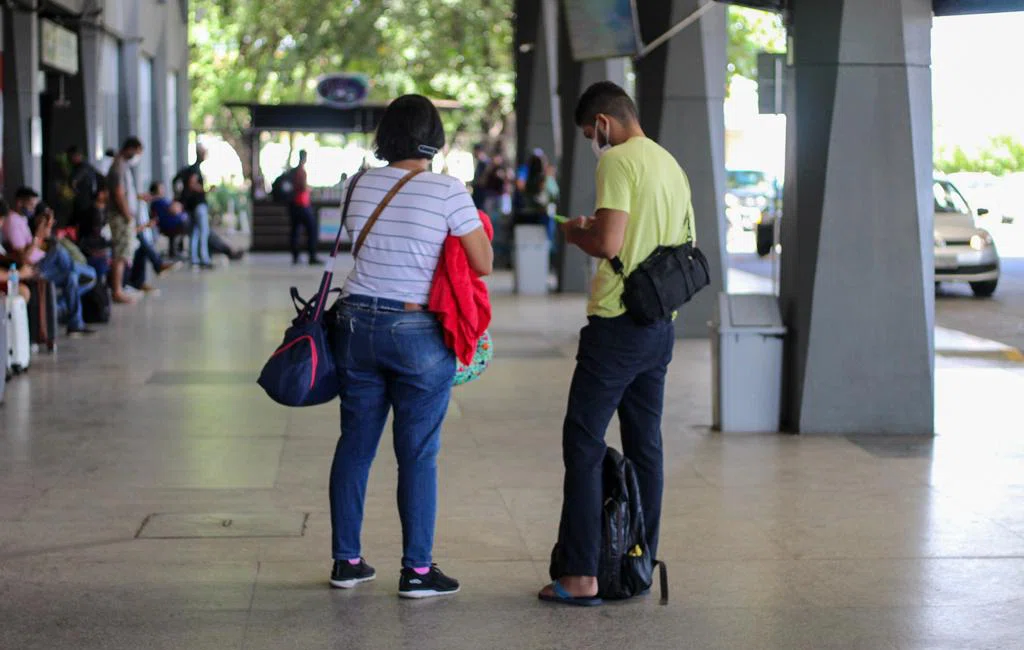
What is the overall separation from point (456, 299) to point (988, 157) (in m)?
22.3

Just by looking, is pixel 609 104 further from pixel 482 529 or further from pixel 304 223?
pixel 304 223

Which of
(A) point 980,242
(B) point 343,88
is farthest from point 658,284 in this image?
(B) point 343,88

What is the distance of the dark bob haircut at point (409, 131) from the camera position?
5.91 meters

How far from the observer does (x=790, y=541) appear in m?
7.14

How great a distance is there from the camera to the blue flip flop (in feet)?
19.6

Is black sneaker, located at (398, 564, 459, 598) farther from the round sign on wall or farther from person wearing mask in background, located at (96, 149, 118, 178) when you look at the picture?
the round sign on wall

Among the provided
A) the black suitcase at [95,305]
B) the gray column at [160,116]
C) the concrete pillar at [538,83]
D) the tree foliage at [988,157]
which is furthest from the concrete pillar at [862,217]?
the gray column at [160,116]

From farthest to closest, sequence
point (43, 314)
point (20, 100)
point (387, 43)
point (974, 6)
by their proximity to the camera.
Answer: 1. point (387, 43)
2. point (20, 100)
3. point (43, 314)
4. point (974, 6)

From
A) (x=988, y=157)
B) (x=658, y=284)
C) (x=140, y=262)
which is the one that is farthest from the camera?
(x=988, y=157)

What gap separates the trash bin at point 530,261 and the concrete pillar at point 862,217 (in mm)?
12030

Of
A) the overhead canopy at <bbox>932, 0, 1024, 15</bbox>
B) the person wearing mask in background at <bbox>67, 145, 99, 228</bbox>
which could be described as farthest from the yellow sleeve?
the person wearing mask in background at <bbox>67, 145, 99, 228</bbox>

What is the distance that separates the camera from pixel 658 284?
5770 mm

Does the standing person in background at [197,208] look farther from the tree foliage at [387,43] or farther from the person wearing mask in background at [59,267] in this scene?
the tree foliage at [387,43]

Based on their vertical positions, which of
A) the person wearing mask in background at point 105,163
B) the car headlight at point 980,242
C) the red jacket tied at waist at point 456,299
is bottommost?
the red jacket tied at waist at point 456,299
